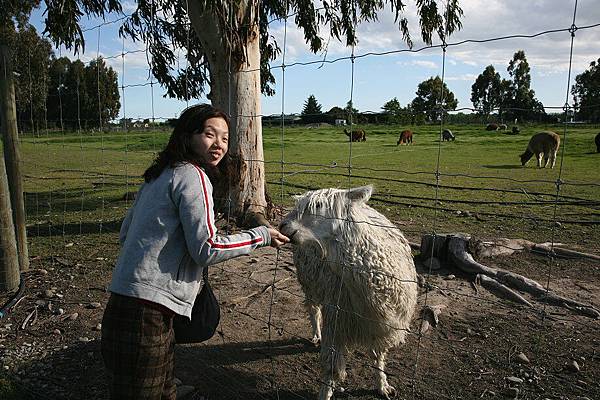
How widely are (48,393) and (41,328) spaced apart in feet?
3.56

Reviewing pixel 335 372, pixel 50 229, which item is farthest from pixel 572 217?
pixel 50 229

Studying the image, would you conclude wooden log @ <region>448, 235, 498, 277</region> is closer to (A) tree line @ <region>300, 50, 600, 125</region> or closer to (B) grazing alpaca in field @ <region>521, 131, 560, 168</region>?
(B) grazing alpaca in field @ <region>521, 131, 560, 168</region>

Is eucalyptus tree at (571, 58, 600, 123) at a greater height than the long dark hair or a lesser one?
greater

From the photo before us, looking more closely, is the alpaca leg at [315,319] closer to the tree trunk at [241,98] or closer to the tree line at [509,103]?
the tree line at [509,103]

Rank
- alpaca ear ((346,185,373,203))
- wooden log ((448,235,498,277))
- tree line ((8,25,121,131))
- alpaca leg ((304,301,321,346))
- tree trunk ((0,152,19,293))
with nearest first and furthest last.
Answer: alpaca ear ((346,185,373,203)), alpaca leg ((304,301,321,346)), tree trunk ((0,152,19,293)), wooden log ((448,235,498,277)), tree line ((8,25,121,131))

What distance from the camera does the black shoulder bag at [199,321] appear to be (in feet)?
7.81

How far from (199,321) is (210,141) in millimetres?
913

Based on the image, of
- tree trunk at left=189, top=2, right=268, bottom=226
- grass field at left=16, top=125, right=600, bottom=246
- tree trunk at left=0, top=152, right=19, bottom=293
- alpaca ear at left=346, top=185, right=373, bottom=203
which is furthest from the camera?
tree trunk at left=189, top=2, right=268, bottom=226

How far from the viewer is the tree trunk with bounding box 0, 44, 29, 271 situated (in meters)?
5.30

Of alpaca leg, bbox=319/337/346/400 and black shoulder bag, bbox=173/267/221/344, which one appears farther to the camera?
alpaca leg, bbox=319/337/346/400

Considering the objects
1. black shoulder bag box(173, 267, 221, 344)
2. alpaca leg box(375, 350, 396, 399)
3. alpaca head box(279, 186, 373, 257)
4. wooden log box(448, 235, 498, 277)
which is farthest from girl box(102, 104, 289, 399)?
wooden log box(448, 235, 498, 277)

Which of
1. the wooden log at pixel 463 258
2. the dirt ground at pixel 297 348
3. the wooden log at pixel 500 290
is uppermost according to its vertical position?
the wooden log at pixel 463 258

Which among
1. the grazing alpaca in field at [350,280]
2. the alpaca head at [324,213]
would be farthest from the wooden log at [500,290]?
the alpaca head at [324,213]

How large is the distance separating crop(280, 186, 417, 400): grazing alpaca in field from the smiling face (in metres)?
0.87
